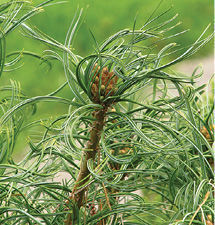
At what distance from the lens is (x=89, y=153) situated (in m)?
0.47

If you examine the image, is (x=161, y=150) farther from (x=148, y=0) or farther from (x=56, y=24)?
(x=148, y=0)

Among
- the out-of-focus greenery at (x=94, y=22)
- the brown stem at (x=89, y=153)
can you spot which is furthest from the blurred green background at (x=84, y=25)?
the brown stem at (x=89, y=153)

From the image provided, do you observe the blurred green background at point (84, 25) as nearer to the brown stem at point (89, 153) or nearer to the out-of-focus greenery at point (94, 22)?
the out-of-focus greenery at point (94, 22)

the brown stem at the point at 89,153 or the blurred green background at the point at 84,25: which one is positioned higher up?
the blurred green background at the point at 84,25

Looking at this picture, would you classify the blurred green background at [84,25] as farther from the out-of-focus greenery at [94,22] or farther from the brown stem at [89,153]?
the brown stem at [89,153]

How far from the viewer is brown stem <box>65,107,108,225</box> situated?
0.46 metres

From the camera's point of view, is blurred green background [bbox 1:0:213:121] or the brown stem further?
blurred green background [bbox 1:0:213:121]

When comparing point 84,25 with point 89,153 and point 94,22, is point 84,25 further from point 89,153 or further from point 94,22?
point 89,153

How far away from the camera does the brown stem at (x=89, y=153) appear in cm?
46

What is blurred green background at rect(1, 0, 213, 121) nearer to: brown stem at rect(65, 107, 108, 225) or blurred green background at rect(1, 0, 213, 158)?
blurred green background at rect(1, 0, 213, 158)

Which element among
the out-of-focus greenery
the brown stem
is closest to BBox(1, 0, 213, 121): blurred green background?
the out-of-focus greenery

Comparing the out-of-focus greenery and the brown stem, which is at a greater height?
the out-of-focus greenery

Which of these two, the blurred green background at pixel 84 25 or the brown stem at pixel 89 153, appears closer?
the brown stem at pixel 89 153

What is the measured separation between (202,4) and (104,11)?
660 millimetres
